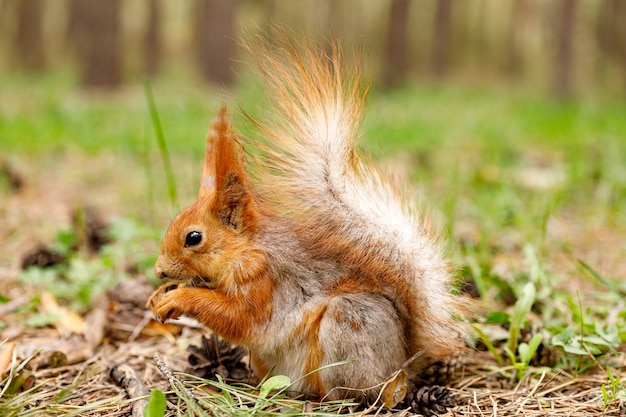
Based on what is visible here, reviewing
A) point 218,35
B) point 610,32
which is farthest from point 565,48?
point 610,32

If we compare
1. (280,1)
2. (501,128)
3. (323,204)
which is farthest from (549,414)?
(280,1)

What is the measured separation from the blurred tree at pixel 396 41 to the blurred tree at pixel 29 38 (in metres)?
9.36

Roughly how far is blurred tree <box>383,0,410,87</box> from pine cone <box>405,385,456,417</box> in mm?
12268

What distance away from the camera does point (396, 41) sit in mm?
13523

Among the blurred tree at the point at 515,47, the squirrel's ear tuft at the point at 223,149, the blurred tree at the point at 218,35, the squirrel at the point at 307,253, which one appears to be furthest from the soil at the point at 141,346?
the blurred tree at the point at 515,47

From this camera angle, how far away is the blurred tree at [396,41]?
1331cm

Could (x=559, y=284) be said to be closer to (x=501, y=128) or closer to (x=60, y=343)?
(x=60, y=343)

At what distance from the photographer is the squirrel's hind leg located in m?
1.64

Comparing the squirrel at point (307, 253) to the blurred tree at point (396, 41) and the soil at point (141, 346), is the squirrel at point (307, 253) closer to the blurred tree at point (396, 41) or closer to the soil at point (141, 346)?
the soil at point (141, 346)

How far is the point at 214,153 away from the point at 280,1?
29543 mm

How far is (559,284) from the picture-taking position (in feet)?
9.09

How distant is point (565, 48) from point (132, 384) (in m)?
11.1

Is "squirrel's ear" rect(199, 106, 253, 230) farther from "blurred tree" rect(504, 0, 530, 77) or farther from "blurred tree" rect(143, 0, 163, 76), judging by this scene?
"blurred tree" rect(504, 0, 530, 77)

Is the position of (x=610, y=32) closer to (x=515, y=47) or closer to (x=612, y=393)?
(x=515, y=47)
